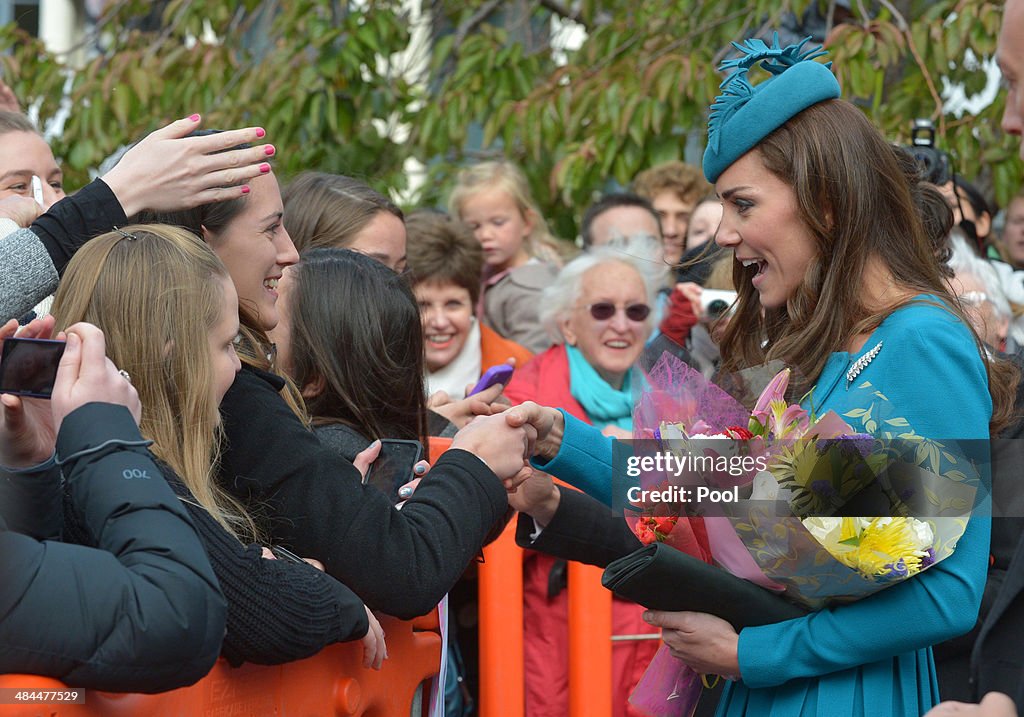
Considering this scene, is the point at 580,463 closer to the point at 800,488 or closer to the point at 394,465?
the point at 394,465

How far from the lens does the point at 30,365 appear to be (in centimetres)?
197

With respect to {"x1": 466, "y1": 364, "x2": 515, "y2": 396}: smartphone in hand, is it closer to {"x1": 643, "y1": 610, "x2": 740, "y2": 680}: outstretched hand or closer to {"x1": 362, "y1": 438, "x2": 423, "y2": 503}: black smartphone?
{"x1": 362, "y1": 438, "x2": 423, "y2": 503}: black smartphone

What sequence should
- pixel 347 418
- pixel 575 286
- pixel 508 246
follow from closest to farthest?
pixel 347 418 → pixel 575 286 → pixel 508 246

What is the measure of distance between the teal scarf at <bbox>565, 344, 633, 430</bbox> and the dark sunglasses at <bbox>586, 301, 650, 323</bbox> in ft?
0.80

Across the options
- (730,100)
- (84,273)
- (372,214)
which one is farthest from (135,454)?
(372,214)

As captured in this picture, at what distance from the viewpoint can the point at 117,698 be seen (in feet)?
6.31

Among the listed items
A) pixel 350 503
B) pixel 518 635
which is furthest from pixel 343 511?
pixel 518 635

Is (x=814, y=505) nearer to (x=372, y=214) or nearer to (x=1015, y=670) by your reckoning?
(x=1015, y=670)

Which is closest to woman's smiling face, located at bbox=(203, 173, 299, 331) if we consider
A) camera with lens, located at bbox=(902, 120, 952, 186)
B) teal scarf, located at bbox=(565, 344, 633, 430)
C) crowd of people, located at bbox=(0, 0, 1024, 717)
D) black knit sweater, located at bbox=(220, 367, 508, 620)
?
crowd of people, located at bbox=(0, 0, 1024, 717)

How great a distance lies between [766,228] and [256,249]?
110 cm

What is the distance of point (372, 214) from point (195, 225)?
132cm

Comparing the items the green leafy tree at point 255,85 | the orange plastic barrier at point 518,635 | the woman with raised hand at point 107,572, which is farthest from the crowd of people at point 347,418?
the green leafy tree at point 255,85

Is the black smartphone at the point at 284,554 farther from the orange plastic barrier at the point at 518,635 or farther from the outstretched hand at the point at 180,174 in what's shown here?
the orange plastic barrier at the point at 518,635

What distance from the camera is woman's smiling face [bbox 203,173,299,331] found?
2.80 meters
